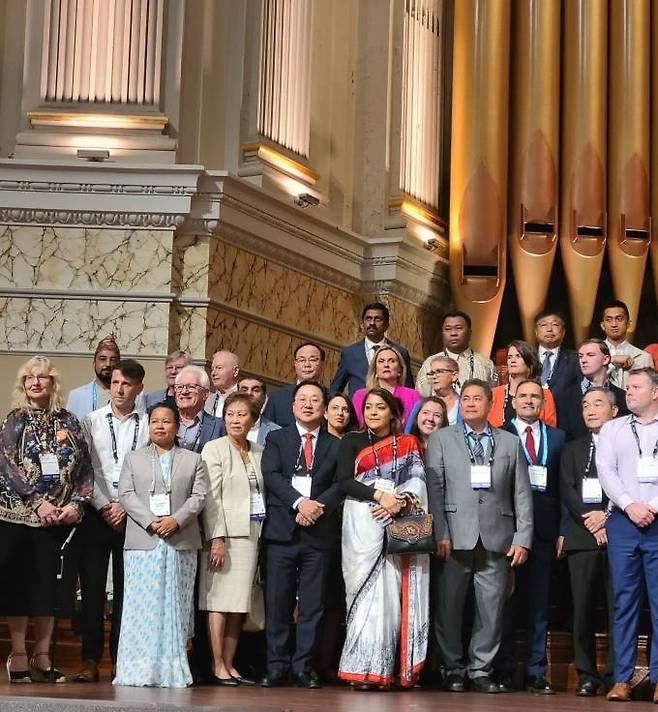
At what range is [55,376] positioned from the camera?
221 inches

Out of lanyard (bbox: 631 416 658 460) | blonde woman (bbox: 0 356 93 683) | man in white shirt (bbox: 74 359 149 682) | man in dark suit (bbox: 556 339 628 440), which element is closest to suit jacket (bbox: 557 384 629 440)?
man in dark suit (bbox: 556 339 628 440)

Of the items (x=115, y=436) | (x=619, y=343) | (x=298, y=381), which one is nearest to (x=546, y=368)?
(x=619, y=343)

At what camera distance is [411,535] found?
5746 millimetres

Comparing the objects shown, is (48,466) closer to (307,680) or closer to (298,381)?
(307,680)

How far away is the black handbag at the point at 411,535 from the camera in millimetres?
5738

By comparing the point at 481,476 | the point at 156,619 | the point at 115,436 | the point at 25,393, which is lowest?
the point at 156,619

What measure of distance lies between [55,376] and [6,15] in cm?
333

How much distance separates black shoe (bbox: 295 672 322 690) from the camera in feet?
19.0

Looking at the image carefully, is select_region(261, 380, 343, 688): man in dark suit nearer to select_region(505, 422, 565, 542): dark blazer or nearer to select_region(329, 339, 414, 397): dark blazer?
select_region(505, 422, 565, 542): dark blazer

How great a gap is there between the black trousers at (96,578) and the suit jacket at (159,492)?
17 centimetres

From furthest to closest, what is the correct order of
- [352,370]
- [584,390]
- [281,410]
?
[352,370] < [584,390] < [281,410]

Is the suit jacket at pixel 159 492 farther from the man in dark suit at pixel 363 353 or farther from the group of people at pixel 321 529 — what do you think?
the man in dark suit at pixel 363 353

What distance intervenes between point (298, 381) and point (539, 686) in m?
1.85

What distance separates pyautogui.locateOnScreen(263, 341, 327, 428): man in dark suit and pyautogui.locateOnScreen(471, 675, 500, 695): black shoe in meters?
1.56
